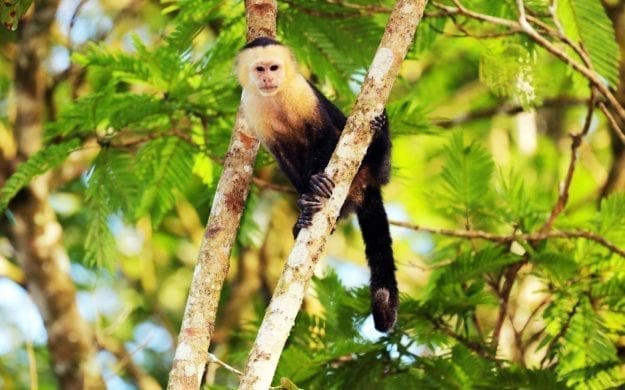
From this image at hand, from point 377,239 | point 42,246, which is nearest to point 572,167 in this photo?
point 377,239

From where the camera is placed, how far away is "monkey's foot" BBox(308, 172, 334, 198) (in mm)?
3635

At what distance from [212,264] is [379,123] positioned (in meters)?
0.92

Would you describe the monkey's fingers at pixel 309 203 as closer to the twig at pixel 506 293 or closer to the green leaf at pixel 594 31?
the twig at pixel 506 293

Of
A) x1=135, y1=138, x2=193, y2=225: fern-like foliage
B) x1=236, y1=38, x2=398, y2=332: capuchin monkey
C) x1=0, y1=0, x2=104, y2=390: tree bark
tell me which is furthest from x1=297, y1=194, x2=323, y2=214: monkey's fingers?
x1=0, y1=0, x2=104, y2=390: tree bark

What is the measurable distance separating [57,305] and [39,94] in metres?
1.42

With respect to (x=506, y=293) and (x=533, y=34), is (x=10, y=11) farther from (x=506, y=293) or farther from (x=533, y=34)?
(x=506, y=293)

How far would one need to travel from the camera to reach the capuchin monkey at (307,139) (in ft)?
15.1

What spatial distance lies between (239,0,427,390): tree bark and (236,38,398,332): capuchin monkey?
85 cm

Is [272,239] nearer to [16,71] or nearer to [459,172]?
[16,71]

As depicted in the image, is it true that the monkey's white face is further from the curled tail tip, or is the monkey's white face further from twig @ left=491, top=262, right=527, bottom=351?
twig @ left=491, top=262, right=527, bottom=351

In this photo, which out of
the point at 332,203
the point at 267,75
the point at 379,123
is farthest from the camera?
the point at 267,75

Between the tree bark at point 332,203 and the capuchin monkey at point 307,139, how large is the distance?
852mm

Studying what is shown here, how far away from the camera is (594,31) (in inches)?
193

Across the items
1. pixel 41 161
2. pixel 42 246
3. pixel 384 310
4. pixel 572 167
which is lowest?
pixel 384 310
